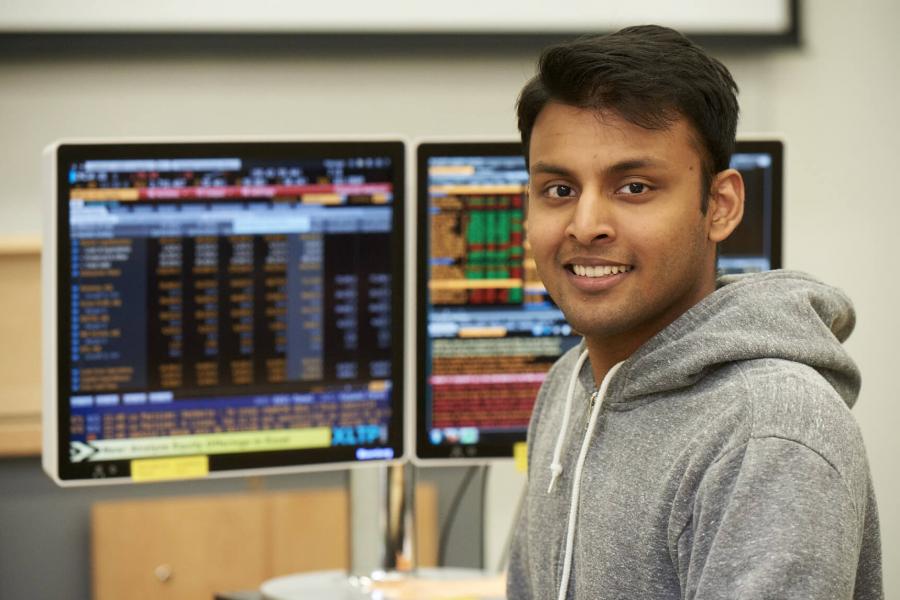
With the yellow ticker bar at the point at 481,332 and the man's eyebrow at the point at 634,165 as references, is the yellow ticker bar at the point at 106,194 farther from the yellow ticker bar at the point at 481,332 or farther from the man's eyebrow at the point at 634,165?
the man's eyebrow at the point at 634,165

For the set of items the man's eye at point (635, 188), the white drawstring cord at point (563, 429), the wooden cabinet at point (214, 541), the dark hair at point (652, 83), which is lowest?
the wooden cabinet at point (214, 541)

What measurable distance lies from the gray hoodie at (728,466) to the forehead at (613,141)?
0.11 m

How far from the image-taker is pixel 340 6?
1855 mm

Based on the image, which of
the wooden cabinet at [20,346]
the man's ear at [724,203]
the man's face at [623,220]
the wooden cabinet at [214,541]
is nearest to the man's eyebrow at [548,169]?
the man's face at [623,220]

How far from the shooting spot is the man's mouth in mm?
934

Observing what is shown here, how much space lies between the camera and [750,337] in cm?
88

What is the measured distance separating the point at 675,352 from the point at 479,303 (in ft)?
2.11

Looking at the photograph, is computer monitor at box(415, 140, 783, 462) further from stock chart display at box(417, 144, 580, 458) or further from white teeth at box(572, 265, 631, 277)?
white teeth at box(572, 265, 631, 277)

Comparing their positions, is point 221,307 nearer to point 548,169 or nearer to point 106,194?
point 106,194

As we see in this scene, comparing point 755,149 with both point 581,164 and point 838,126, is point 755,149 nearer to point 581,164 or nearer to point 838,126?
point 838,126

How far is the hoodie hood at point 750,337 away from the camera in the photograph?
0.88 m

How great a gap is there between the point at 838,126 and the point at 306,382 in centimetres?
107

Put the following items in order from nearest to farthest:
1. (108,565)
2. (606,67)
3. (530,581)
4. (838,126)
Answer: (606,67) < (530,581) < (108,565) < (838,126)

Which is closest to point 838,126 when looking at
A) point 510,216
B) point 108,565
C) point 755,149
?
point 755,149
